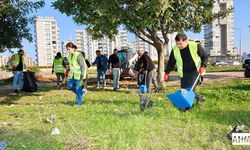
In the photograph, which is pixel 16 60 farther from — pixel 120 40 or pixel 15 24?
pixel 120 40

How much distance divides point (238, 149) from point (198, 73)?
3.06 meters

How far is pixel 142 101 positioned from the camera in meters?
7.49

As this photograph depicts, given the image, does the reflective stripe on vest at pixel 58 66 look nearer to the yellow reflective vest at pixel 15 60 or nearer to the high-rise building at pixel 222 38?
the yellow reflective vest at pixel 15 60

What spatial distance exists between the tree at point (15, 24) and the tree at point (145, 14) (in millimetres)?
1219

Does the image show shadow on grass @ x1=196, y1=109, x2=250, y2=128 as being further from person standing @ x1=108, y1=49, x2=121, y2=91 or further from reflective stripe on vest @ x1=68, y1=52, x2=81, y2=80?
person standing @ x1=108, y1=49, x2=121, y2=91

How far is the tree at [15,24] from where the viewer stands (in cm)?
1334

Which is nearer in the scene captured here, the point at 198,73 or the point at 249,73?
the point at 198,73

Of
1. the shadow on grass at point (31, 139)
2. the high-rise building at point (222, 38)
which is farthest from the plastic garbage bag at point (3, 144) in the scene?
the high-rise building at point (222, 38)

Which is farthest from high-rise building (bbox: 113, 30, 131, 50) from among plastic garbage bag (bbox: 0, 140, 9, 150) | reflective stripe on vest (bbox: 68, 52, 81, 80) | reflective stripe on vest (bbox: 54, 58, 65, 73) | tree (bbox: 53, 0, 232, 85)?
plastic garbage bag (bbox: 0, 140, 9, 150)

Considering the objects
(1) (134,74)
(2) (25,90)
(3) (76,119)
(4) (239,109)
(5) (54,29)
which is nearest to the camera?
(3) (76,119)

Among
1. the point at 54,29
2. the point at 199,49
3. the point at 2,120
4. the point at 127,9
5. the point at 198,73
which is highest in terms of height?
the point at 54,29

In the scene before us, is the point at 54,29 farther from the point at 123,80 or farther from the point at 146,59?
the point at 146,59

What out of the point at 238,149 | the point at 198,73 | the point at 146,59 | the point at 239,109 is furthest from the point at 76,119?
the point at 146,59

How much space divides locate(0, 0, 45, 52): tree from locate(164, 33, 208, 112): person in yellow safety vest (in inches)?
303
